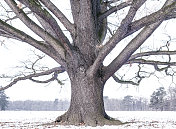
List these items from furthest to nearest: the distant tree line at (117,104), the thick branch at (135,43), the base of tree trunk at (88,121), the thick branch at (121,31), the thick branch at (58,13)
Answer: the distant tree line at (117,104), the thick branch at (135,43), the base of tree trunk at (88,121), the thick branch at (58,13), the thick branch at (121,31)

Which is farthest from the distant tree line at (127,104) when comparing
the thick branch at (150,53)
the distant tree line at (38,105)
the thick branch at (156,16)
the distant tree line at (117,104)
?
the thick branch at (156,16)

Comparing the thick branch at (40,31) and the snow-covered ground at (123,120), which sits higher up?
the thick branch at (40,31)

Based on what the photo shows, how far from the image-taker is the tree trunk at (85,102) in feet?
19.7

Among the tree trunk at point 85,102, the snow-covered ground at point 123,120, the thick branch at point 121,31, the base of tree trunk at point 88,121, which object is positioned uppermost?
the thick branch at point 121,31

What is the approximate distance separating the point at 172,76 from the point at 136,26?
5.41m

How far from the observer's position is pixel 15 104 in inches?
3848

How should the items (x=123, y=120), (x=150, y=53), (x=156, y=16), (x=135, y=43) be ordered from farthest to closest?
(x=123, y=120) → (x=150, y=53) → (x=135, y=43) → (x=156, y=16)

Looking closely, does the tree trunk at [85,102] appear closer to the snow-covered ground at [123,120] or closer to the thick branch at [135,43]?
the snow-covered ground at [123,120]

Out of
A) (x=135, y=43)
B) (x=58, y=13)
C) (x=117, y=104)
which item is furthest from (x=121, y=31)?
(x=117, y=104)

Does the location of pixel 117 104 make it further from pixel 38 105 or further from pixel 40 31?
pixel 40 31

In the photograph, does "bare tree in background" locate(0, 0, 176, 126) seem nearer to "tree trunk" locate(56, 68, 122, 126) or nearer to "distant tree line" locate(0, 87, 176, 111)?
"tree trunk" locate(56, 68, 122, 126)

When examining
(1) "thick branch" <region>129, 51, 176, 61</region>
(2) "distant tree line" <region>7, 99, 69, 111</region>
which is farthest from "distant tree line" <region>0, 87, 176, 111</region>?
(1) "thick branch" <region>129, 51, 176, 61</region>

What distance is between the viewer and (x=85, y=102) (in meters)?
6.09

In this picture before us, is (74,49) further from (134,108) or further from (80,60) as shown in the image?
(134,108)
